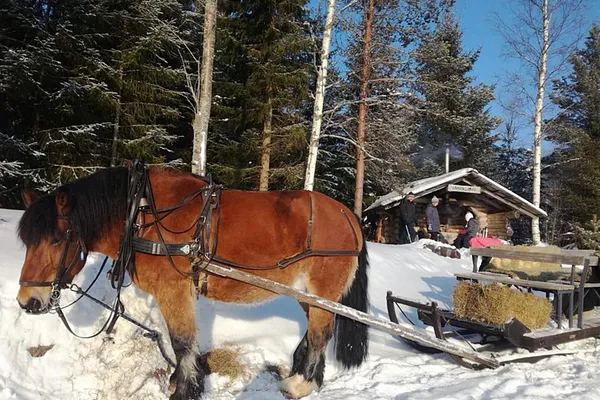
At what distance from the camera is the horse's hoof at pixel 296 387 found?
3.46 meters

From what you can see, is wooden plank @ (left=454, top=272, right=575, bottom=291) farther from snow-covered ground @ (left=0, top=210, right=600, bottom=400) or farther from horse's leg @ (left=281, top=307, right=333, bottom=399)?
horse's leg @ (left=281, top=307, right=333, bottom=399)

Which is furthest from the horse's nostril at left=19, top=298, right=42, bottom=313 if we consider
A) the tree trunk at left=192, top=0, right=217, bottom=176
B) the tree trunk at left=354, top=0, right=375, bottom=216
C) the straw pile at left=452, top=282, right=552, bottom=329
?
the tree trunk at left=354, top=0, right=375, bottom=216

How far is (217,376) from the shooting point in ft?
11.9

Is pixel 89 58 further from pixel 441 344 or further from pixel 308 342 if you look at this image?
pixel 441 344

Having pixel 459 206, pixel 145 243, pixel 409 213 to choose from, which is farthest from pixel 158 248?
pixel 459 206

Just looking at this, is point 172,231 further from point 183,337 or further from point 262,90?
point 262,90

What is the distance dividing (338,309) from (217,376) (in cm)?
125

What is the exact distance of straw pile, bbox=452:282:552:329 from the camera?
13.8 feet

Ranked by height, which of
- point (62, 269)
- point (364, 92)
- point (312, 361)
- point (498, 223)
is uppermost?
point (364, 92)

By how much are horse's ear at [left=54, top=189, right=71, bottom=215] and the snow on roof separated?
Answer: 13.2 m

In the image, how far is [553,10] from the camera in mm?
15773

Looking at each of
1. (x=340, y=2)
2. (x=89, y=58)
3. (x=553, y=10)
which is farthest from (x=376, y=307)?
(x=553, y=10)

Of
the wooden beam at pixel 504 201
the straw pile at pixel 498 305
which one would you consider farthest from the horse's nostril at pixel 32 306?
the wooden beam at pixel 504 201

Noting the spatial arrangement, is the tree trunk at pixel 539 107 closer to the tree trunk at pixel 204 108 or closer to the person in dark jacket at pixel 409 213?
the person in dark jacket at pixel 409 213
